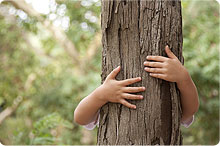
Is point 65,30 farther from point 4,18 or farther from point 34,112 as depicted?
point 34,112

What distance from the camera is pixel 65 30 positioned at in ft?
21.2

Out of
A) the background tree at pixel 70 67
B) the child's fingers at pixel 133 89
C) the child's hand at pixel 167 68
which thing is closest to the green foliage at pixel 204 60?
the background tree at pixel 70 67

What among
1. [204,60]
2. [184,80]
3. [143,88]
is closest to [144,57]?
[143,88]

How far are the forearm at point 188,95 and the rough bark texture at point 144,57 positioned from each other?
0.06 metres

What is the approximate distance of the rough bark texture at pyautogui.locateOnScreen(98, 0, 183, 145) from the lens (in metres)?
1.32

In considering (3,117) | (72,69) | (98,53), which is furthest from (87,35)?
(3,117)

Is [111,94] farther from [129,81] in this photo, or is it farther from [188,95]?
[188,95]

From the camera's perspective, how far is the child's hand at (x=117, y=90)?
133cm

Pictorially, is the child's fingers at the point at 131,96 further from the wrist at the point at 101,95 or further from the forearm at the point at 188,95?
the forearm at the point at 188,95

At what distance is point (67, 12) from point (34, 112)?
3.03 meters

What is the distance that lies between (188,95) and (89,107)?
23.8 inches

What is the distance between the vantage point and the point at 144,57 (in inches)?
52.8

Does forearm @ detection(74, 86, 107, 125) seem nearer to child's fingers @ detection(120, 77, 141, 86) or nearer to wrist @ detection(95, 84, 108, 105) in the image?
wrist @ detection(95, 84, 108, 105)

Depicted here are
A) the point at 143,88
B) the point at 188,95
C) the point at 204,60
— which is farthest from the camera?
the point at 204,60
